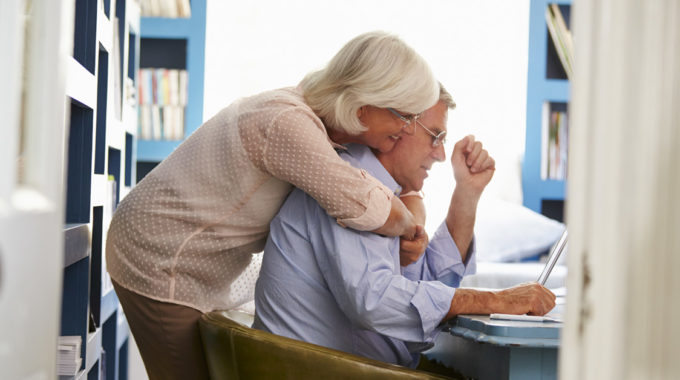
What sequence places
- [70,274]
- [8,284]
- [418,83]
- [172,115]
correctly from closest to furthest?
[8,284]
[418,83]
[70,274]
[172,115]

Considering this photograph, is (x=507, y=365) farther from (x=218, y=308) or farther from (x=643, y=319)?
(x=218, y=308)

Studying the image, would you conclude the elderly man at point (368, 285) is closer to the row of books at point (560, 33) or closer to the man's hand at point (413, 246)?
the man's hand at point (413, 246)

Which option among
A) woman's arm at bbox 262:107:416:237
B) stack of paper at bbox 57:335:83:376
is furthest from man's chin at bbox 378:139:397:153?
stack of paper at bbox 57:335:83:376

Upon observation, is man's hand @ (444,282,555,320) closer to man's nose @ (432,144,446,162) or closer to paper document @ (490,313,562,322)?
paper document @ (490,313,562,322)

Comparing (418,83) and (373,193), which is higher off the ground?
(418,83)

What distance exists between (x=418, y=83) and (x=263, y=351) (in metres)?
0.69

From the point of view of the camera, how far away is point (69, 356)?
1889 mm

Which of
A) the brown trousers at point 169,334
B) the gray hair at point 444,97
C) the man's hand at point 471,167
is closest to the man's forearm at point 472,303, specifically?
the man's hand at point 471,167

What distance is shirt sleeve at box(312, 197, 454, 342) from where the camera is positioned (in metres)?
1.42

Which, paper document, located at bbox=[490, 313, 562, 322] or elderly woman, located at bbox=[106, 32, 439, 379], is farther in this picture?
elderly woman, located at bbox=[106, 32, 439, 379]

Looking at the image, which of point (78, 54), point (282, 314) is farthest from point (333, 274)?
point (78, 54)

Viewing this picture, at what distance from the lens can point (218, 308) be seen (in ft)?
5.86

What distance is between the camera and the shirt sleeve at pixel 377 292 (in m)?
1.42

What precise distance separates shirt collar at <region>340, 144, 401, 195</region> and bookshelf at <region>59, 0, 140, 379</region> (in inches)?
27.5
